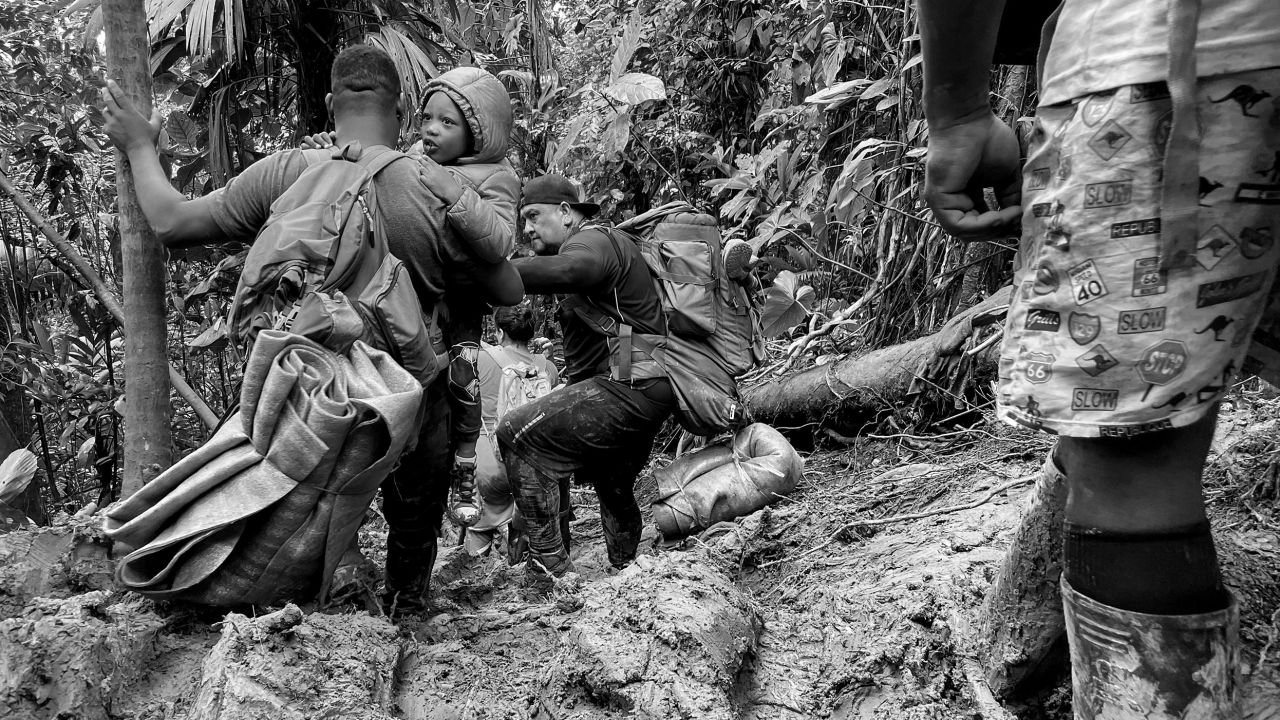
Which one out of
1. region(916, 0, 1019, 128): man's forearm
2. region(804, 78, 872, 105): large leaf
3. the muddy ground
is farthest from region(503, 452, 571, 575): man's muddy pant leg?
region(916, 0, 1019, 128): man's forearm

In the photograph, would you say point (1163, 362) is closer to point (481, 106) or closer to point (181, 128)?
point (481, 106)

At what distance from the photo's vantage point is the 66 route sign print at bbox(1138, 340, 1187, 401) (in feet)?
4.23

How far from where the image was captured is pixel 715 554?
11.3 ft

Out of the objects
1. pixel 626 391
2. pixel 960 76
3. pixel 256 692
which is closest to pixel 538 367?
pixel 626 391

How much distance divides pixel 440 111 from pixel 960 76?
2.51 meters

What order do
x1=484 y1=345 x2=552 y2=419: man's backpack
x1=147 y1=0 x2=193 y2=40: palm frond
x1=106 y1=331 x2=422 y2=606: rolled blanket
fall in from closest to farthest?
x1=106 y1=331 x2=422 y2=606: rolled blanket, x1=147 y1=0 x2=193 y2=40: palm frond, x1=484 y1=345 x2=552 y2=419: man's backpack

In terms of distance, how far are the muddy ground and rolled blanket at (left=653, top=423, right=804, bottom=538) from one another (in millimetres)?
1495

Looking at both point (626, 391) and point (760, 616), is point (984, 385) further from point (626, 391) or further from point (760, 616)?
point (760, 616)

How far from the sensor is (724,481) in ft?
15.5

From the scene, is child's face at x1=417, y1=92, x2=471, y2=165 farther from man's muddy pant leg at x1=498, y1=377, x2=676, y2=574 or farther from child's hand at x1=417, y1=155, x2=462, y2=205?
man's muddy pant leg at x1=498, y1=377, x2=676, y2=574

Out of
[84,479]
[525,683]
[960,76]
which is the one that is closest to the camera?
[960,76]

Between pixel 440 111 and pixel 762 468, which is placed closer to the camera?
pixel 440 111

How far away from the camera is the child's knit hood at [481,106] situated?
3.61 meters

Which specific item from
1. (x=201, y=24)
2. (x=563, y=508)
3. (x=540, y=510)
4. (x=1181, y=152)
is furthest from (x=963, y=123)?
(x=201, y=24)
